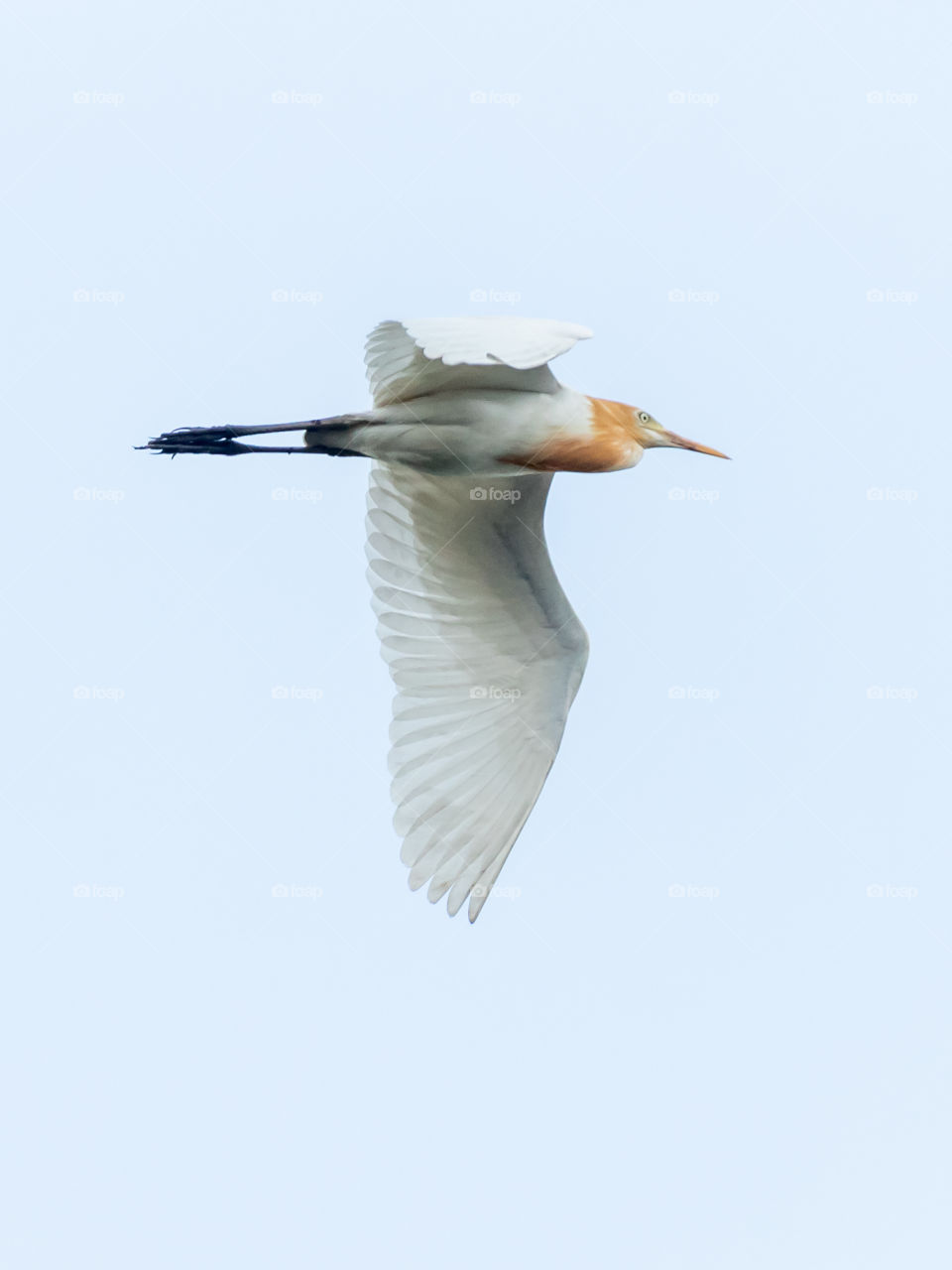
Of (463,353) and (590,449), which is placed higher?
(463,353)

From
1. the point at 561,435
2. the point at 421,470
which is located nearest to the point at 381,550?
the point at 421,470

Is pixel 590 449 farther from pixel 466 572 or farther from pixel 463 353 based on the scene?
pixel 463 353

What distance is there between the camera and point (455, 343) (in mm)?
7355

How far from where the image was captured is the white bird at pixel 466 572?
8.70 metres
